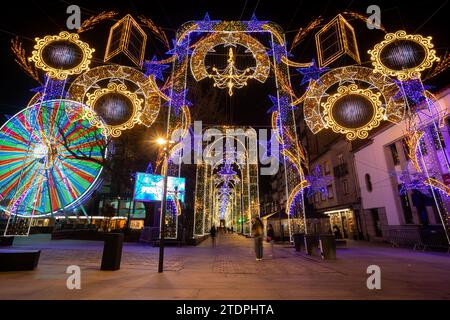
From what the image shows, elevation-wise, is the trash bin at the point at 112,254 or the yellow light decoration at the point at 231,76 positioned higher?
the yellow light decoration at the point at 231,76

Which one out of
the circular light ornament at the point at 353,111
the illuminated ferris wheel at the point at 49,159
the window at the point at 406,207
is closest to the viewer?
the circular light ornament at the point at 353,111

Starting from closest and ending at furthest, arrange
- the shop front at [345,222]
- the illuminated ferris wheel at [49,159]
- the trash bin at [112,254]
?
1. the trash bin at [112,254]
2. the illuminated ferris wheel at [49,159]
3. the shop front at [345,222]

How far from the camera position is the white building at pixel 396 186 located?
591 inches

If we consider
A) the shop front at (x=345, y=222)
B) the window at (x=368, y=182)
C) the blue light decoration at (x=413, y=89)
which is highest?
the blue light decoration at (x=413, y=89)

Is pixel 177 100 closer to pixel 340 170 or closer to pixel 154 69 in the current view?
pixel 154 69

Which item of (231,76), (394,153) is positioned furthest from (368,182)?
(231,76)

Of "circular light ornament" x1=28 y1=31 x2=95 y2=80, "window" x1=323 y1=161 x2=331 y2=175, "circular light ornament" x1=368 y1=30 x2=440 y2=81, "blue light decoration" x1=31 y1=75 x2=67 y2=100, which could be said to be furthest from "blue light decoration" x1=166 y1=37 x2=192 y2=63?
"window" x1=323 y1=161 x2=331 y2=175

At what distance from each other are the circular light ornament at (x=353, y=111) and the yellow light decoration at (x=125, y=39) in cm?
907

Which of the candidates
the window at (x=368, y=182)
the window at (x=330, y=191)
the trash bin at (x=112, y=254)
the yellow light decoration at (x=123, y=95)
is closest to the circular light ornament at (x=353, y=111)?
the yellow light decoration at (x=123, y=95)

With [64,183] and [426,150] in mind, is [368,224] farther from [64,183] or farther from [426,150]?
[64,183]

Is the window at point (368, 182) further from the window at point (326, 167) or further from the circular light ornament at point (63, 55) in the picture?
the circular light ornament at point (63, 55)

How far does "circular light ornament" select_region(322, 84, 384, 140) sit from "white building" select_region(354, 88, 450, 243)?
23.0 ft

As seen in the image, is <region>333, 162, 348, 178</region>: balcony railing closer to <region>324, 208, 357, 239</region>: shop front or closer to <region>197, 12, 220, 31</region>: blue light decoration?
<region>324, 208, 357, 239</region>: shop front
